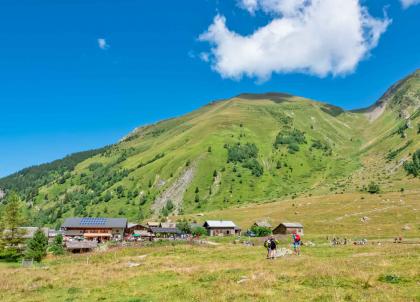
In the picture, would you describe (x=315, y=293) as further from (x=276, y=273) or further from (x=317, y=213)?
(x=317, y=213)

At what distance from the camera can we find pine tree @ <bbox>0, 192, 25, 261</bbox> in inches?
3241

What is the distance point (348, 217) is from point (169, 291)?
4869 inches

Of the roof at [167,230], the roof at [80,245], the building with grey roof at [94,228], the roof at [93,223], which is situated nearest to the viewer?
the roof at [80,245]

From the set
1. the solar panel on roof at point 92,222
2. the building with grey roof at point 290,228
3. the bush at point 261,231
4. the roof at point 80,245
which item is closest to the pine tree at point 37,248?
the roof at point 80,245

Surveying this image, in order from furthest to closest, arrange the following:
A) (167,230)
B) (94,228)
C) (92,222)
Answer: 1. (92,222)
2. (94,228)
3. (167,230)

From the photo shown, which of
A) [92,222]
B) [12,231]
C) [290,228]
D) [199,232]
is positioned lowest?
[199,232]

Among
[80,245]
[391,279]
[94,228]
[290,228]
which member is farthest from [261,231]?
[391,279]

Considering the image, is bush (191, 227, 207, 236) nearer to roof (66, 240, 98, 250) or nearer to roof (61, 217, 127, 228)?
roof (61, 217, 127, 228)

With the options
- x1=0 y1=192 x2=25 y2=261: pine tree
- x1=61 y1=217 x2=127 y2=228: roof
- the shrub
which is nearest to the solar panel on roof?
x1=61 y1=217 x2=127 y2=228: roof

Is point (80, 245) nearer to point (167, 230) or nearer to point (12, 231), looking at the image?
point (12, 231)

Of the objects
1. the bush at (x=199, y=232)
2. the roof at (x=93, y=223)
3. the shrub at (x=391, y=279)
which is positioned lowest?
the shrub at (x=391, y=279)

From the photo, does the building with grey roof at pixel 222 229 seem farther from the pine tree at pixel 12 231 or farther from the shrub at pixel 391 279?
the shrub at pixel 391 279

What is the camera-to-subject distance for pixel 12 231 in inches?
3366

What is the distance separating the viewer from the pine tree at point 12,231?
8231 cm
